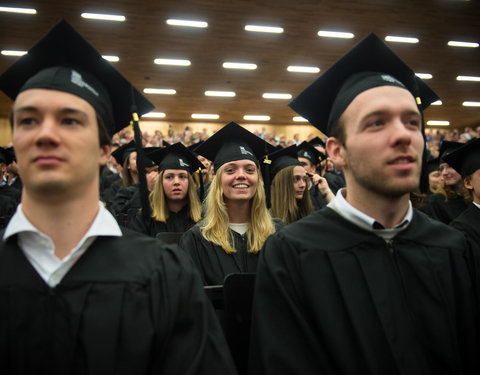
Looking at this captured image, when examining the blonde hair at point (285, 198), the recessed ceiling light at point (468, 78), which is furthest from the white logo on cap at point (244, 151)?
the recessed ceiling light at point (468, 78)

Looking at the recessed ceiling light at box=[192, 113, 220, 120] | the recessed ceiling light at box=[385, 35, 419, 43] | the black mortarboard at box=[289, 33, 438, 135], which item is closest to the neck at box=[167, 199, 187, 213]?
the black mortarboard at box=[289, 33, 438, 135]

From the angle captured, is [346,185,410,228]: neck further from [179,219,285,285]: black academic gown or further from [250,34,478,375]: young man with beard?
[179,219,285,285]: black academic gown

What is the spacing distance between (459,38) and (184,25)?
901 cm

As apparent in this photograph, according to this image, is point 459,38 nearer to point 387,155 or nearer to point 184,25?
point 184,25

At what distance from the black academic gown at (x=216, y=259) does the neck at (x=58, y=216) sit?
165cm

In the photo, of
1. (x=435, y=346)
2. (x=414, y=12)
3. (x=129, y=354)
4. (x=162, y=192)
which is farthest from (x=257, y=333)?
(x=414, y=12)

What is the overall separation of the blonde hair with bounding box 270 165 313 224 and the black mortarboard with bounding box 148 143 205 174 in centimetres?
103

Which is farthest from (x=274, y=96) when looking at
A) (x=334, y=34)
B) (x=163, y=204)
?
(x=163, y=204)

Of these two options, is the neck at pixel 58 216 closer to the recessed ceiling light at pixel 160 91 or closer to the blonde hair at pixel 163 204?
the blonde hair at pixel 163 204

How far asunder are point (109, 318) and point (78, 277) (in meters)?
0.19

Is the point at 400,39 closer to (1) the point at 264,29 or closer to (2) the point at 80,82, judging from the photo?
(1) the point at 264,29

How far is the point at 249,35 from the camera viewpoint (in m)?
12.1

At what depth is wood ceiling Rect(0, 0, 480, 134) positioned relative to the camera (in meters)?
10.4

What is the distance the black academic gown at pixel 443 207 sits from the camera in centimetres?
512
